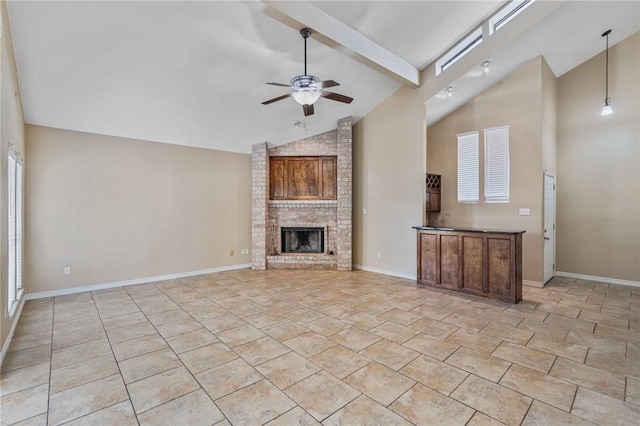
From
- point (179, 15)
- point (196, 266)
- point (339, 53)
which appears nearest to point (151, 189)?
point (196, 266)

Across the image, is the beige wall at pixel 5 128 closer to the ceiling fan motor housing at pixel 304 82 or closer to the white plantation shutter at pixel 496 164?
the ceiling fan motor housing at pixel 304 82

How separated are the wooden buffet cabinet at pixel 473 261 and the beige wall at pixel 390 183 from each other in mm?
458

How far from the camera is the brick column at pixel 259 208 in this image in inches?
268

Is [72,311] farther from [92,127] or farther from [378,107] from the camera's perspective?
[378,107]

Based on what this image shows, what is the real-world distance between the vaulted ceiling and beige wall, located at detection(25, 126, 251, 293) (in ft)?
1.31

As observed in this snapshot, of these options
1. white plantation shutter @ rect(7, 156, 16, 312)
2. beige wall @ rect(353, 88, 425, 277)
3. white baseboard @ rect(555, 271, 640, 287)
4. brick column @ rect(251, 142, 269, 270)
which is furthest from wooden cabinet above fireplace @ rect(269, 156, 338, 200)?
white baseboard @ rect(555, 271, 640, 287)

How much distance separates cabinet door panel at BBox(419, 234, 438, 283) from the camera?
523 cm

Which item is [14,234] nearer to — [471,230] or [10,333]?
[10,333]

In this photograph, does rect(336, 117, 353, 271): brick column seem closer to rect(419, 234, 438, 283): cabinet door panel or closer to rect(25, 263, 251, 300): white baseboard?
rect(419, 234, 438, 283): cabinet door panel

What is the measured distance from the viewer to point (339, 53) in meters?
4.35

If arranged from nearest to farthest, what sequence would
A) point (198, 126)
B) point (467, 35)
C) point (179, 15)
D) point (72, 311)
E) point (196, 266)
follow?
1. point (179, 15)
2. point (72, 311)
3. point (467, 35)
4. point (198, 126)
5. point (196, 266)

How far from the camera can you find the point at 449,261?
5.02m

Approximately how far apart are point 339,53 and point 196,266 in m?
4.97

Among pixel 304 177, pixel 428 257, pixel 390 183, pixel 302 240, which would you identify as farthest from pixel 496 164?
pixel 302 240
